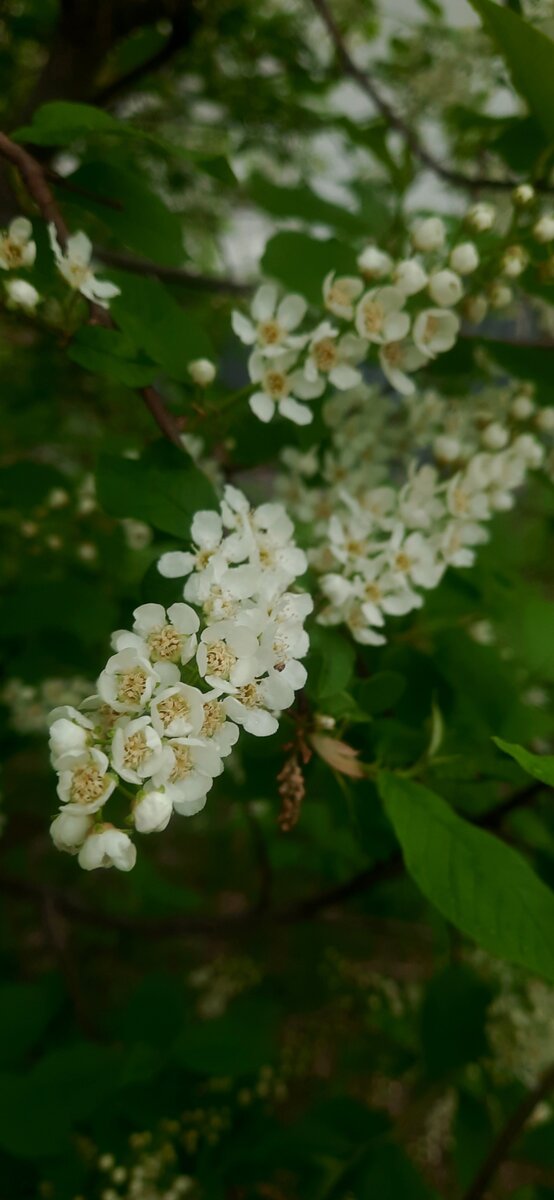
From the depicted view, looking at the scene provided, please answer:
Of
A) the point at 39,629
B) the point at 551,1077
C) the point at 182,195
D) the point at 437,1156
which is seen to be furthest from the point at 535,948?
Answer: the point at 182,195

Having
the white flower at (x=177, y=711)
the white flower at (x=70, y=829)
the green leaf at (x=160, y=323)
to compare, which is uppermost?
the green leaf at (x=160, y=323)

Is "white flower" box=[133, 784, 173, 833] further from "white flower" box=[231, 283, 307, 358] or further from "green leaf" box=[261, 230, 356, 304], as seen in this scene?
"green leaf" box=[261, 230, 356, 304]

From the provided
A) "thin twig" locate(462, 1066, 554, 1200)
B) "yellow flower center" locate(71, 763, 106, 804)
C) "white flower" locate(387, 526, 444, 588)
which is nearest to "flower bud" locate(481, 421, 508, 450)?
"white flower" locate(387, 526, 444, 588)

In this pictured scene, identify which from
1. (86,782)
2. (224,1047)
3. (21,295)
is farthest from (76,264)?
(224,1047)

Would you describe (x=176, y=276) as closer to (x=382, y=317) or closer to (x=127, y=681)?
(x=382, y=317)

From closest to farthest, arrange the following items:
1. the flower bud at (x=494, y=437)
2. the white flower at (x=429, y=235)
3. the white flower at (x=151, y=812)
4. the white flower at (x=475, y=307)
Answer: the white flower at (x=151, y=812)
the white flower at (x=429, y=235)
the white flower at (x=475, y=307)
the flower bud at (x=494, y=437)

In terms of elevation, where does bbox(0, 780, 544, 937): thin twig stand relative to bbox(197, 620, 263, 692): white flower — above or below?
below

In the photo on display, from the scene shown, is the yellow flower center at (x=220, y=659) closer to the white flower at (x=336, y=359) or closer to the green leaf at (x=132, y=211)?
the white flower at (x=336, y=359)

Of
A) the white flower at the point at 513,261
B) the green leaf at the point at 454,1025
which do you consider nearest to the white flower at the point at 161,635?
the white flower at the point at 513,261
